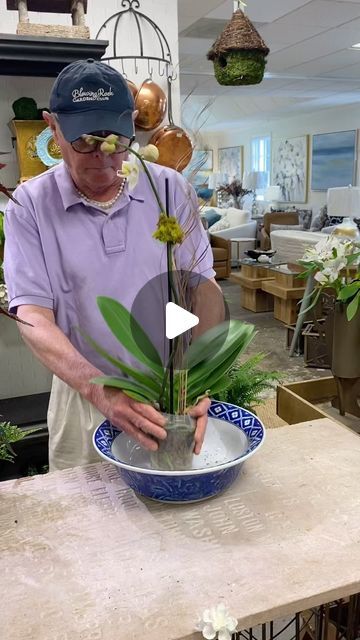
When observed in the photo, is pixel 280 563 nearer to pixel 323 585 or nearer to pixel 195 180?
pixel 323 585

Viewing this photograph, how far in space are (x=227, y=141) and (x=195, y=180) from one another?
13.2 meters

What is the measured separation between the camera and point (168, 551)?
80 cm

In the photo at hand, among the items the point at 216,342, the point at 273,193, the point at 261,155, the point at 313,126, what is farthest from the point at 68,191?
the point at 261,155

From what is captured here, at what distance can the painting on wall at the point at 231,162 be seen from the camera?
41.2ft

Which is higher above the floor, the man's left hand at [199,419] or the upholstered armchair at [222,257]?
the man's left hand at [199,419]

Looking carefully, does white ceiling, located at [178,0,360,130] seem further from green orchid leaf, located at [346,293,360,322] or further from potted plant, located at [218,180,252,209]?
potted plant, located at [218,180,252,209]

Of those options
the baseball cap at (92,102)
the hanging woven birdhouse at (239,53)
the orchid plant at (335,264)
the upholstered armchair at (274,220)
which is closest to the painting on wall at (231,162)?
the upholstered armchair at (274,220)

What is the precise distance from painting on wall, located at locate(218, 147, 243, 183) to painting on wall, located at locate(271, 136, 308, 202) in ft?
4.02

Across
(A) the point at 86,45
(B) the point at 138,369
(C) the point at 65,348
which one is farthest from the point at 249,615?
(A) the point at 86,45

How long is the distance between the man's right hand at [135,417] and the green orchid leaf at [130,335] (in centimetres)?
6

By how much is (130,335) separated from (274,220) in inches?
346

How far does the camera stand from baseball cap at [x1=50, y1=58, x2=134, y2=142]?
3.40 feet
